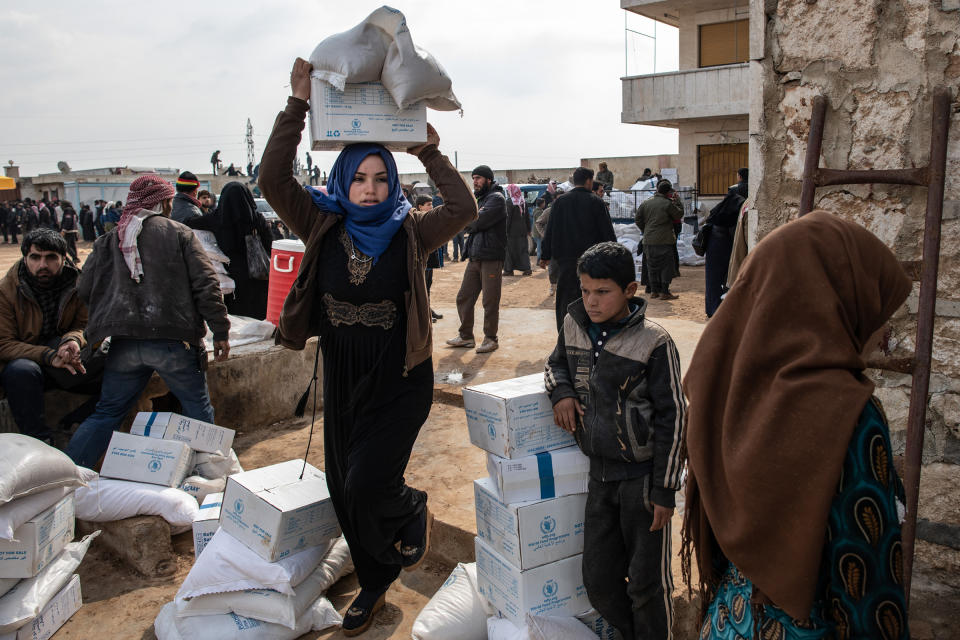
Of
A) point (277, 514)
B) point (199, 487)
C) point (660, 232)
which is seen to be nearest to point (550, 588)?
point (277, 514)

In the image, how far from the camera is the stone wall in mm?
2537

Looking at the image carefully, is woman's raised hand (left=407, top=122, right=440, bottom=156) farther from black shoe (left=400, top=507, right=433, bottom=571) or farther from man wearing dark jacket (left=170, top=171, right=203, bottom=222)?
man wearing dark jacket (left=170, top=171, right=203, bottom=222)

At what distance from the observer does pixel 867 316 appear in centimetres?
138

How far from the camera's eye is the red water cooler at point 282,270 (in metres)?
5.65

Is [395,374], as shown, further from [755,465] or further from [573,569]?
[755,465]

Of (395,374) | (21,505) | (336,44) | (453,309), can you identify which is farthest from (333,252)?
(453,309)

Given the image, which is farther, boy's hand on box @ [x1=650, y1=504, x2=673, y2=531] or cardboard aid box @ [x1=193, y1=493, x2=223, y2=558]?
cardboard aid box @ [x1=193, y1=493, x2=223, y2=558]

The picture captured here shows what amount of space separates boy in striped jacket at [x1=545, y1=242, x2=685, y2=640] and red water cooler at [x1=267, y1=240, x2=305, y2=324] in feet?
11.7

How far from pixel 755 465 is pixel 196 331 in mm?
3490

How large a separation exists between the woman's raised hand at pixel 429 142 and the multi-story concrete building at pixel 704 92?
1785cm

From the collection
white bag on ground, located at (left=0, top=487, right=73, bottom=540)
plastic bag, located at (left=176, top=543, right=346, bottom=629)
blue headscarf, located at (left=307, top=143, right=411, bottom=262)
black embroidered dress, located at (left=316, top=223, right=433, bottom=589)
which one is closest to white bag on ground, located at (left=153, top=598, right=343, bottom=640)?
plastic bag, located at (left=176, top=543, right=346, bottom=629)

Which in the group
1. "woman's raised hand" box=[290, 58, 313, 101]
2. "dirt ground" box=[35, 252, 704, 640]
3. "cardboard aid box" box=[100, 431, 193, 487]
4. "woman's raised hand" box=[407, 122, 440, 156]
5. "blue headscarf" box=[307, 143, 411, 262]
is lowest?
"dirt ground" box=[35, 252, 704, 640]

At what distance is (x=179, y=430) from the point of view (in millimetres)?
3980

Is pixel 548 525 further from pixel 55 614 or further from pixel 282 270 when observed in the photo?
pixel 282 270
